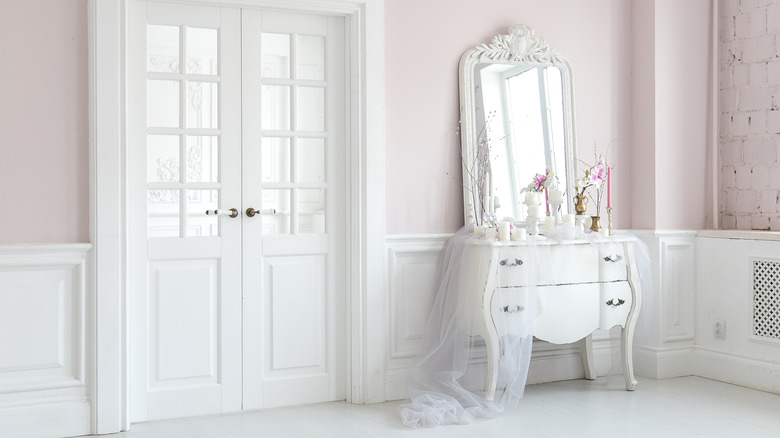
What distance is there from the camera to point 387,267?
3971mm

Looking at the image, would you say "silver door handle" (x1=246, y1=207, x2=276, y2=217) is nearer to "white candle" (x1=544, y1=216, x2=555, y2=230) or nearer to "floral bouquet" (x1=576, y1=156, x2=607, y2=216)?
"white candle" (x1=544, y1=216, x2=555, y2=230)

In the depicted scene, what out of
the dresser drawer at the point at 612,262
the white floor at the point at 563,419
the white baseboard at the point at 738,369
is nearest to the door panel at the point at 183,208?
the white floor at the point at 563,419

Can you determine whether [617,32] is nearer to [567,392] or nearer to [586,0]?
[586,0]

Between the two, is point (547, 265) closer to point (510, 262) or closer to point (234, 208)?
point (510, 262)

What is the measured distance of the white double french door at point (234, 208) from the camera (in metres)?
3.60

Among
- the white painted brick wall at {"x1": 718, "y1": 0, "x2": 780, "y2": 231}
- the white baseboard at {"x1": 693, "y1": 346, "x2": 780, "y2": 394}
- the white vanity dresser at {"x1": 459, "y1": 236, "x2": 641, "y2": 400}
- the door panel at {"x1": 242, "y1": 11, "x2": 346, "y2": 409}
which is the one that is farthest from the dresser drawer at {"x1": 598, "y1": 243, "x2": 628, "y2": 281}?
the door panel at {"x1": 242, "y1": 11, "x2": 346, "y2": 409}

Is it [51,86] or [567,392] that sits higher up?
[51,86]

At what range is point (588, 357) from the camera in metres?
4.40

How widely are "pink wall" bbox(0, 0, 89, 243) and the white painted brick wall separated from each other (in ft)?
12.2

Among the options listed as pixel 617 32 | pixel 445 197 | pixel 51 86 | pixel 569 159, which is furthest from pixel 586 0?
pixel 51 86

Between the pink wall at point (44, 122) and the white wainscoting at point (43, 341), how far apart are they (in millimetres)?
104

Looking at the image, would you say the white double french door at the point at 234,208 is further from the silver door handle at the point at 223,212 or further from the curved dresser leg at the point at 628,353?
the curved dresser leg at the point at 628,353

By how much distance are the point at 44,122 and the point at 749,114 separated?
391 cm

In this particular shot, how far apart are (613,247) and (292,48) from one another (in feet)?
6.54
